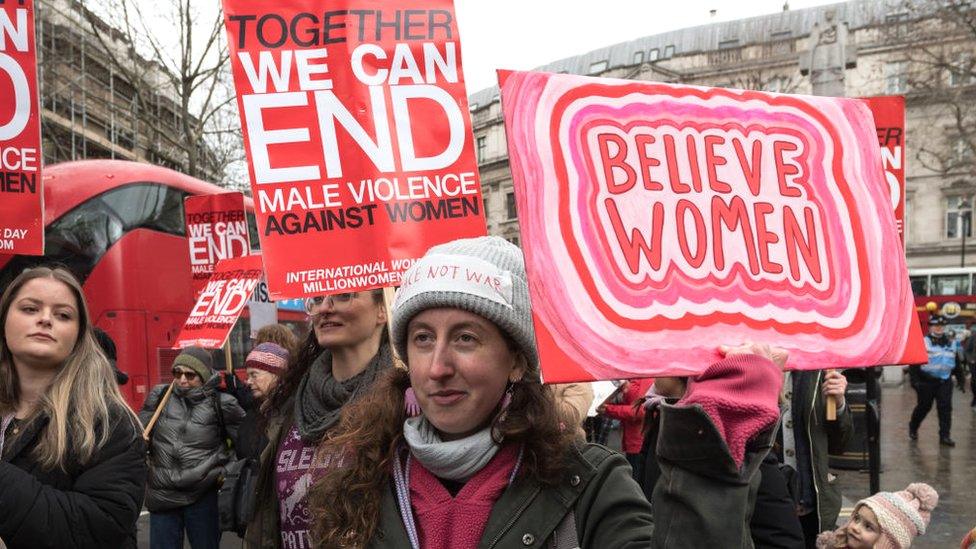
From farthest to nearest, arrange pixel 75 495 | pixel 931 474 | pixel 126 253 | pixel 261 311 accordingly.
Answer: pixel 126 253 → pixel 931 474 → pixel 261 311 → pixel 75 495

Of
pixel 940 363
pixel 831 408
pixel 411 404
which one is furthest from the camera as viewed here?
pixel 940 363

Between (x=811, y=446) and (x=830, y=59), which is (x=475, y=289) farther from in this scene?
(x=830, y=59)

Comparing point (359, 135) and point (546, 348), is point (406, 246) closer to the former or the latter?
point (359, 135)

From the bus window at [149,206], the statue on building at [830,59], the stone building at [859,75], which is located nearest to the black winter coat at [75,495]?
the statue on building at [830,59]

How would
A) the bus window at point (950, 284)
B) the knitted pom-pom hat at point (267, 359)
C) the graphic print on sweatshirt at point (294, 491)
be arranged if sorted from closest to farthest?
the graphic print on sweatshirt at point (294, 491) < the knitted pom-pom hat at point (267, 359) < the bus window at point (950, 284)

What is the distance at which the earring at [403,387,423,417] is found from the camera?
66.8 inches

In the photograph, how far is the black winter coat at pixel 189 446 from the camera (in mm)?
4734

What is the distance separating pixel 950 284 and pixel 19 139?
3080 cm

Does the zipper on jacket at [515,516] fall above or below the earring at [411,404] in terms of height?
below

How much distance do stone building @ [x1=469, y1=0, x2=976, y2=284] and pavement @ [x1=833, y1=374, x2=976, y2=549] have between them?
26.2ft

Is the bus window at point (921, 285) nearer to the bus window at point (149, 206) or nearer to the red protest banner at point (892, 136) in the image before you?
the bus window at point (149, 206)

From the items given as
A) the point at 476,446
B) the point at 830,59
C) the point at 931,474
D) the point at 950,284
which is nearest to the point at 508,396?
the point at 476,446

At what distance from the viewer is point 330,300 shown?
294 cm

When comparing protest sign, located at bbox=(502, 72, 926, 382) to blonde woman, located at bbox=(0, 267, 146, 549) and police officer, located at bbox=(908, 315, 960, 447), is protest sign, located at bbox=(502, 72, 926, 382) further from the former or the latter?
police officer, located at bbox=(908, 315, 960, 447)
